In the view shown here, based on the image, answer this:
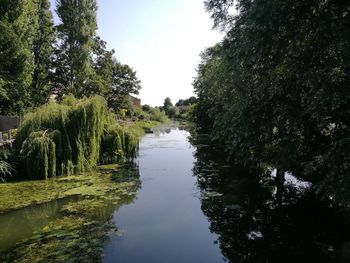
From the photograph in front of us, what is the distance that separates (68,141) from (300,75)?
38.0ft

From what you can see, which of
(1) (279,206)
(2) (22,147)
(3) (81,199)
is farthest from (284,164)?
(2) (22,147)

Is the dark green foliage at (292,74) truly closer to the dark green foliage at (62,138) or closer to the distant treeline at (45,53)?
the dark green foliage at (62,138)

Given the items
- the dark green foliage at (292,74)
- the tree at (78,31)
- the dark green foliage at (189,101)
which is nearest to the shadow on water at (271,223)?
the dark green foliage at (292,74)

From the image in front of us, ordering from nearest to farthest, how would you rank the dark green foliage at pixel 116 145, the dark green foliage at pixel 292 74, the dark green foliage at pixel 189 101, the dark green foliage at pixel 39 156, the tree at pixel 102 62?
the dark green foliage at pixel 292 74 < the dark green foliage at pixel 39 156 < the dark green foliage at pixel 116 145 < the tree at pixel 102 62 < the dark green foliage at pixel 189 101

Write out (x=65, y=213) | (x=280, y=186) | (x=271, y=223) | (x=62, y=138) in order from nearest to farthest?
(x=271, y=223) → (x=65, y=213) → (x=280, y=186) → (x=62, y=138)

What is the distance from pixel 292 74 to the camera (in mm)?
6961

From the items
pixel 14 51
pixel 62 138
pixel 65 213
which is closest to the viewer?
pixel 65 213

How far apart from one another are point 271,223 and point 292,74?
5.14 m

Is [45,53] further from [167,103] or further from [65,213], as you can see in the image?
[167,103]

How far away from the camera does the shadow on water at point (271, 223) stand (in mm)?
8219

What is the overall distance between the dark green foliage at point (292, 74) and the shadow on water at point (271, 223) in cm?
194

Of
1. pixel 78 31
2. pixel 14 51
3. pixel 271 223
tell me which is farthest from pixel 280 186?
pixel 78 31

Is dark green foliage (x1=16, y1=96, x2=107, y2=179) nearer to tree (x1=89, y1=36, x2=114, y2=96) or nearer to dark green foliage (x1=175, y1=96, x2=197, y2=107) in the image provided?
tree (x1=89, y1=36, x2=114, y2=96)

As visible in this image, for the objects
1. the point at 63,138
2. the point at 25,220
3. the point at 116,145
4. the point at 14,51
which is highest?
the point at 14,51
